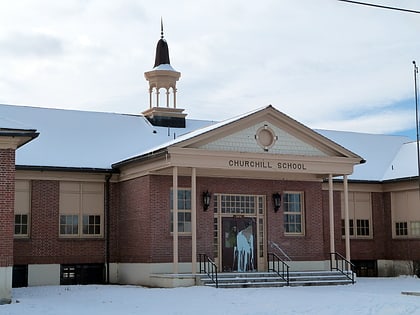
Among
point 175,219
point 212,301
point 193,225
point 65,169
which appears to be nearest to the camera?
point 212,301

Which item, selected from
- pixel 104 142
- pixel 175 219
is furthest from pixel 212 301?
pixel 104 142

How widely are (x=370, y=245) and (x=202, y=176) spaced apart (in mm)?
10205

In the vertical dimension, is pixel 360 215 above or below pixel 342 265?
above

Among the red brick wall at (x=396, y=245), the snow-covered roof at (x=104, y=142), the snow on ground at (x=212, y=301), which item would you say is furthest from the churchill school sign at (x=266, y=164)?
the red brick wall at (x=396, y=245)

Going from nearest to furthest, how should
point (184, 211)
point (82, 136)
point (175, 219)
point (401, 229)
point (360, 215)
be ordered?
point (175, 219), point (184, 211), point (82, 136), point (401, 229), point (360, 215)

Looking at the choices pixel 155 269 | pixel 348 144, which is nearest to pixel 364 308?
pixel 155 269

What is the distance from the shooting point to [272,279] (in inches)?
1019

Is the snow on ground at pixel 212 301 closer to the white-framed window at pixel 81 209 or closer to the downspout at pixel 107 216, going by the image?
the downspout at pixel 107 216

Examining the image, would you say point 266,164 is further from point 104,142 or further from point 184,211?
point 104,142

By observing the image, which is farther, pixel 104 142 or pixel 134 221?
pixel 104 142

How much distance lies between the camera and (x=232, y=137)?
27.1 metres

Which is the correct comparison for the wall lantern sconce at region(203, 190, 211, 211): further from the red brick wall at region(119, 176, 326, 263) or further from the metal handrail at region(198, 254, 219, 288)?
the metal handrail at region(198, 254, 219, 288)

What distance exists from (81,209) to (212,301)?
10368 mm

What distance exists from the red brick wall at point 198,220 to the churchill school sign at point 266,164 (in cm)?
214
